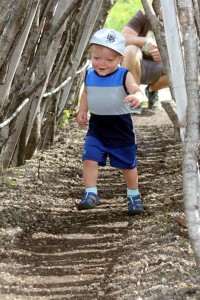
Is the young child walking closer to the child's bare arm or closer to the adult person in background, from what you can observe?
the child's bare arm

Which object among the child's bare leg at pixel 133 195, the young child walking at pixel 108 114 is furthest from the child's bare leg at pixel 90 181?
the child's bare leg at pixel 133 195

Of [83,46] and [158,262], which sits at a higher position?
[83,46]

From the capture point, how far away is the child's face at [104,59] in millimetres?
4781

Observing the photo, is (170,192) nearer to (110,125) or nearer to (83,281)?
(110,125)

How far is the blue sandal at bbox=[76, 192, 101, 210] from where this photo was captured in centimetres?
493

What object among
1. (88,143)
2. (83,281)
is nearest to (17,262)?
(83,281)

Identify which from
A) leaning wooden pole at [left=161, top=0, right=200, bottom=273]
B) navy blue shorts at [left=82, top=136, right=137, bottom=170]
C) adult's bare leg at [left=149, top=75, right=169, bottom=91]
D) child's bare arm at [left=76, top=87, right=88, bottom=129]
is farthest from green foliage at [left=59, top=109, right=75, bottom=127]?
leaning wooden pole at [left=161, top=0, right=200, bottom=273]

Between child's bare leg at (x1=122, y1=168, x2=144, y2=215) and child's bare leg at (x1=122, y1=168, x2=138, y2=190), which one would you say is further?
child's bare leg at (x1=122, y1=168, x2=138, y2=190)

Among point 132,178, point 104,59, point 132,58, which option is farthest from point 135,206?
point 132,58

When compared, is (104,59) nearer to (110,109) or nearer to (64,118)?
(110,109)

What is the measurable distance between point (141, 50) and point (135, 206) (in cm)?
352

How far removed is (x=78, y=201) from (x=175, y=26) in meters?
2.28

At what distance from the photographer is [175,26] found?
3268 mm

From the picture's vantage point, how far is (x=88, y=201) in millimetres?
4938
